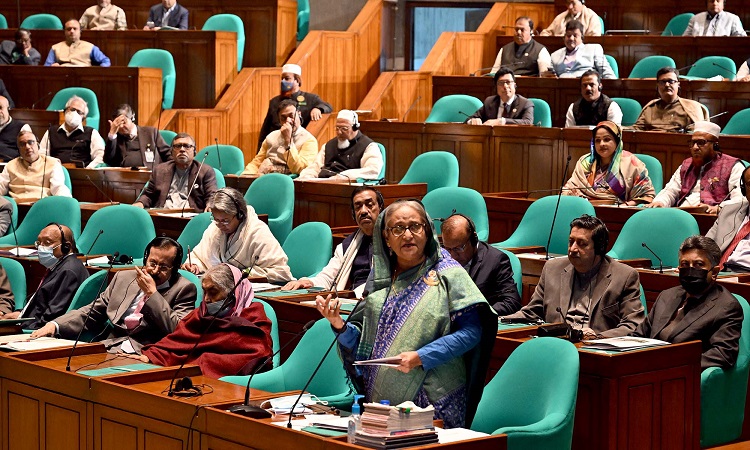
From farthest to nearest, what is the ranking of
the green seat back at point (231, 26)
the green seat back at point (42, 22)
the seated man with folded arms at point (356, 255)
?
the green seat back at point (42, 22)
the green seat back at point (231, 26)
the seated man with folded arms at point (356, 255)

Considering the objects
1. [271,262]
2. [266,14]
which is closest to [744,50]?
[266,14]

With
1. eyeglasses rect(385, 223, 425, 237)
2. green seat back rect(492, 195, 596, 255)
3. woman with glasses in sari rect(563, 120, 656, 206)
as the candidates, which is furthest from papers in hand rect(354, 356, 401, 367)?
woman with glasses in sari rect(563, 120, 656, 206)

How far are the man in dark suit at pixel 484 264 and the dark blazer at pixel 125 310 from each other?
96cm

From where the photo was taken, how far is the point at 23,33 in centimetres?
942

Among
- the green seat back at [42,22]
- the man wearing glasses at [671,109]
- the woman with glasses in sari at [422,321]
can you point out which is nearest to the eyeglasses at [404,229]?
the woman with glasses in sari at [422,321]

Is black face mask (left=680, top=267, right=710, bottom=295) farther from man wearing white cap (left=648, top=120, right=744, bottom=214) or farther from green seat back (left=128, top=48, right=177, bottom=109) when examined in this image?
green seat back (left=128, top=48, right=177, bottom=109)

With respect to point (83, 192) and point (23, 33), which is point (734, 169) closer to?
point (83, 192)

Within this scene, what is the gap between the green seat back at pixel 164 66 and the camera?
9.13m

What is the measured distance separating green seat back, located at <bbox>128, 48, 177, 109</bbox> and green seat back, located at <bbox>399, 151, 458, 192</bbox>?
277cm

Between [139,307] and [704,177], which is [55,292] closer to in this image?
[139,307]

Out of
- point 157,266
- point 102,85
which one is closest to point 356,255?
point 157,266

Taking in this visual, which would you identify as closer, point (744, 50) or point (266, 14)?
point (744, 50)

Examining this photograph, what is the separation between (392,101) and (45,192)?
9.34ft

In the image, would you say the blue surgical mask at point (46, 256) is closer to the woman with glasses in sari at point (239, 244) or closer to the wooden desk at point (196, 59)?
the woman with glasses in sari at point (239, 244)
